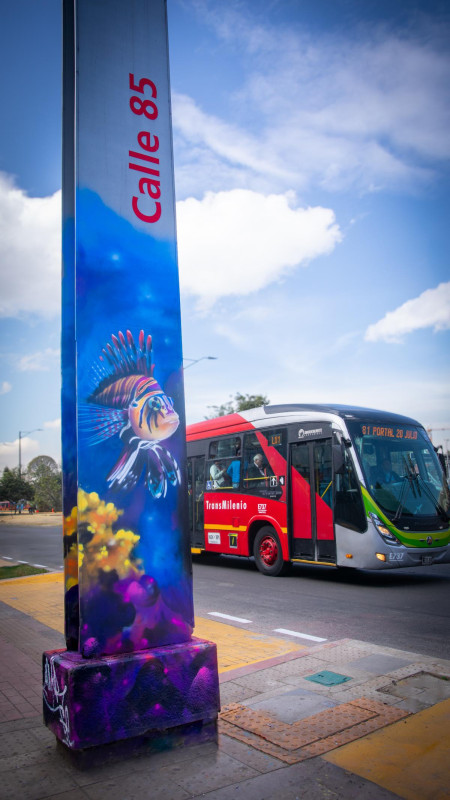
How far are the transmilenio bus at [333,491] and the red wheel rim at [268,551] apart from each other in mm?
20

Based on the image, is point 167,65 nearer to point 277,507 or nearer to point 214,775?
point 214,775

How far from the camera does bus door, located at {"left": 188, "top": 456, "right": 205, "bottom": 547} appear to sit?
47.8ft

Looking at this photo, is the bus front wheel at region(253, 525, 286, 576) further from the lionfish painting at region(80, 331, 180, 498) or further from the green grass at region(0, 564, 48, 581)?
the lionfish painting at region(80, 331, 180, 498)

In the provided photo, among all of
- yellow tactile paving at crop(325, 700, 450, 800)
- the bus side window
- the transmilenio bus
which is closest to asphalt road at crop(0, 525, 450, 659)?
the transmilenio bus

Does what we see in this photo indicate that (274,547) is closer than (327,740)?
No

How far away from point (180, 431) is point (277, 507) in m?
8.02

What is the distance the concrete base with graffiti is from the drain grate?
1215 mm

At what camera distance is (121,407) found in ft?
12.8

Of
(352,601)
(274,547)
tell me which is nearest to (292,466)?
(274,547)

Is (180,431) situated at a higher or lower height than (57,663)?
higher

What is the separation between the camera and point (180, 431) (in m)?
4.16

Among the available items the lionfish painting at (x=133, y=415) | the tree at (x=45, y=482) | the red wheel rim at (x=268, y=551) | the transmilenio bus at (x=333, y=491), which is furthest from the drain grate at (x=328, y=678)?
the tree at (x=45, y=482)

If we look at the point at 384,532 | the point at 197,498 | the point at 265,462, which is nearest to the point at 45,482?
the point at 197,498


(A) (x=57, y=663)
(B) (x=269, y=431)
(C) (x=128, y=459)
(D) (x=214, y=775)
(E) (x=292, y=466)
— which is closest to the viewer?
(D) (x=214, y=775)
